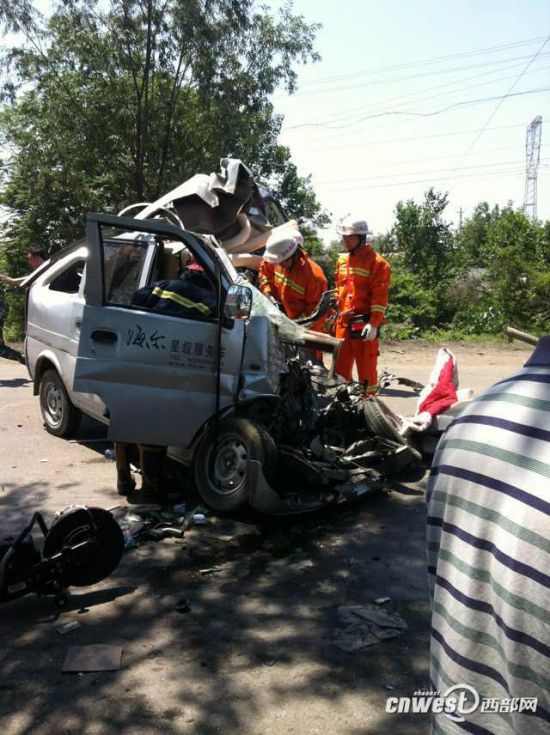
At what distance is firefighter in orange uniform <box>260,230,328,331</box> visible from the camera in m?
7.43

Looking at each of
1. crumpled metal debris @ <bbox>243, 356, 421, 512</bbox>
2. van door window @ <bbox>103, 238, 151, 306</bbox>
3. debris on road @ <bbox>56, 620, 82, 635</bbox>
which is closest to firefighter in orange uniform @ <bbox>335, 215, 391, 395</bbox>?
crumpled metal debris @ <bbox>243, 356, 421, 512</bbox>

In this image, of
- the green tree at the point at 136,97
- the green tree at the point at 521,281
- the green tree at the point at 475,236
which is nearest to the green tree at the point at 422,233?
the green tree at the point at 475,236

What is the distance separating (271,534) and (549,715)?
4.00m

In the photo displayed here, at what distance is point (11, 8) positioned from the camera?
14000mm

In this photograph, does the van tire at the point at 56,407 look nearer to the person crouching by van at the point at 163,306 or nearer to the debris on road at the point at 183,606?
the person crouching by van at the point at 163,306

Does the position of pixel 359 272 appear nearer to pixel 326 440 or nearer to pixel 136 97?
pixel 326 440

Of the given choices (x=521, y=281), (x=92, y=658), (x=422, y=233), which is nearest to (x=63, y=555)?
(x=92, y=658)

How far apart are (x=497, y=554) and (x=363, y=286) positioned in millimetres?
6704

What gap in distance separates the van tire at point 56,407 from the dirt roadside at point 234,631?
134cm

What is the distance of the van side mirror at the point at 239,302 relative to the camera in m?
5.14

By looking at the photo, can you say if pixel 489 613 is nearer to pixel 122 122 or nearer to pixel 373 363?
pixel 373 363

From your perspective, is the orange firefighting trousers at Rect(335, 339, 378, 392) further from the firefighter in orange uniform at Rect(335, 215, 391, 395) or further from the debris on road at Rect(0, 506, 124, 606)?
the debris on road at Rect(0, 506, 124, 606)

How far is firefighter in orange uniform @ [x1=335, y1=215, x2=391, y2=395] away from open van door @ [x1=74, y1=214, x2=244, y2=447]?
8.33ft

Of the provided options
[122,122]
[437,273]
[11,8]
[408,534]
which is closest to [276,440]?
[408,534]
